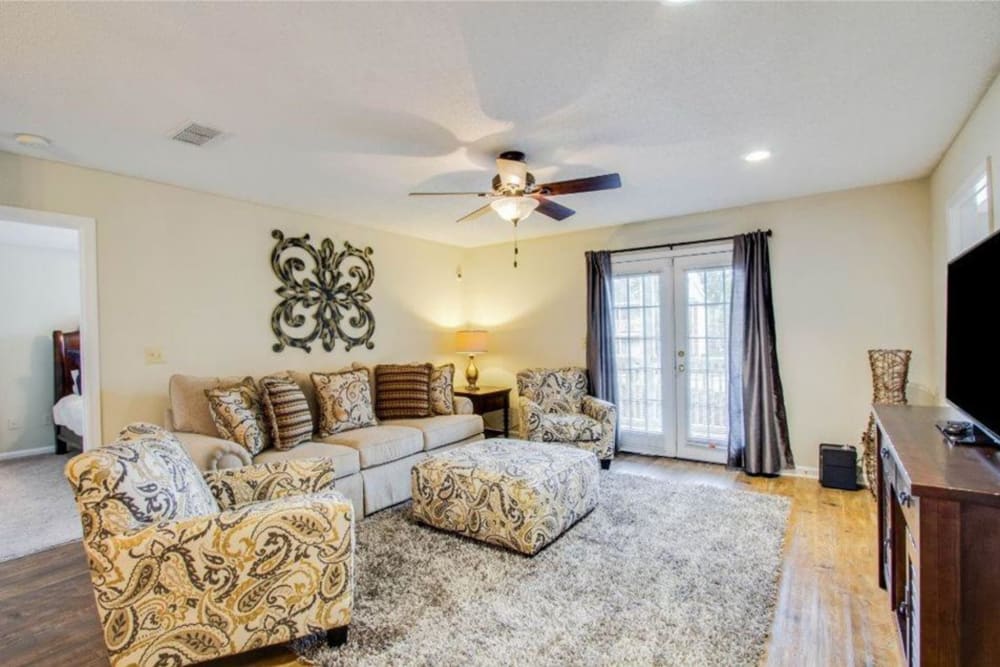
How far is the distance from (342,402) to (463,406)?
120cm

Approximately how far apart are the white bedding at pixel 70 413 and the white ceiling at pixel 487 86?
10.5 ft

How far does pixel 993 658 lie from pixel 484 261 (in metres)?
5.33

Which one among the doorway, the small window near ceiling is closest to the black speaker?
the small window near ceiling

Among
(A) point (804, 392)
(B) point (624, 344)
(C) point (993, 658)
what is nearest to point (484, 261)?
(B) point (624, 344)

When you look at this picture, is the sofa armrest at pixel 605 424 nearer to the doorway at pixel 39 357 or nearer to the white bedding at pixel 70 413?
the doorway at pixel 39 357

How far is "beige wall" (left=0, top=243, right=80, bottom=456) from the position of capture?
5480mm

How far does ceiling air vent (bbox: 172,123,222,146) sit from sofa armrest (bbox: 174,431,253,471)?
170 centimetres

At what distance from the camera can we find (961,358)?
2.05 m

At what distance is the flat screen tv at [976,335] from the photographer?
164 cm

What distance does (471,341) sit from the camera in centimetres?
564

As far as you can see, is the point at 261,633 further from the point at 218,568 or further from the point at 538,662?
the point at 538,662

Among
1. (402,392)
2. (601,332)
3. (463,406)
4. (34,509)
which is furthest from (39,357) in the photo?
(601,332)

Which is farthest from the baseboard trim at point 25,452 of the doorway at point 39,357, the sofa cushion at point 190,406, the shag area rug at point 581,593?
the shag area rug at point 581,593

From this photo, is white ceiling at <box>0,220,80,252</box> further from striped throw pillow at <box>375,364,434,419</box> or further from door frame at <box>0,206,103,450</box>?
striped throw pillow at <box>375,364,434,419</box>
